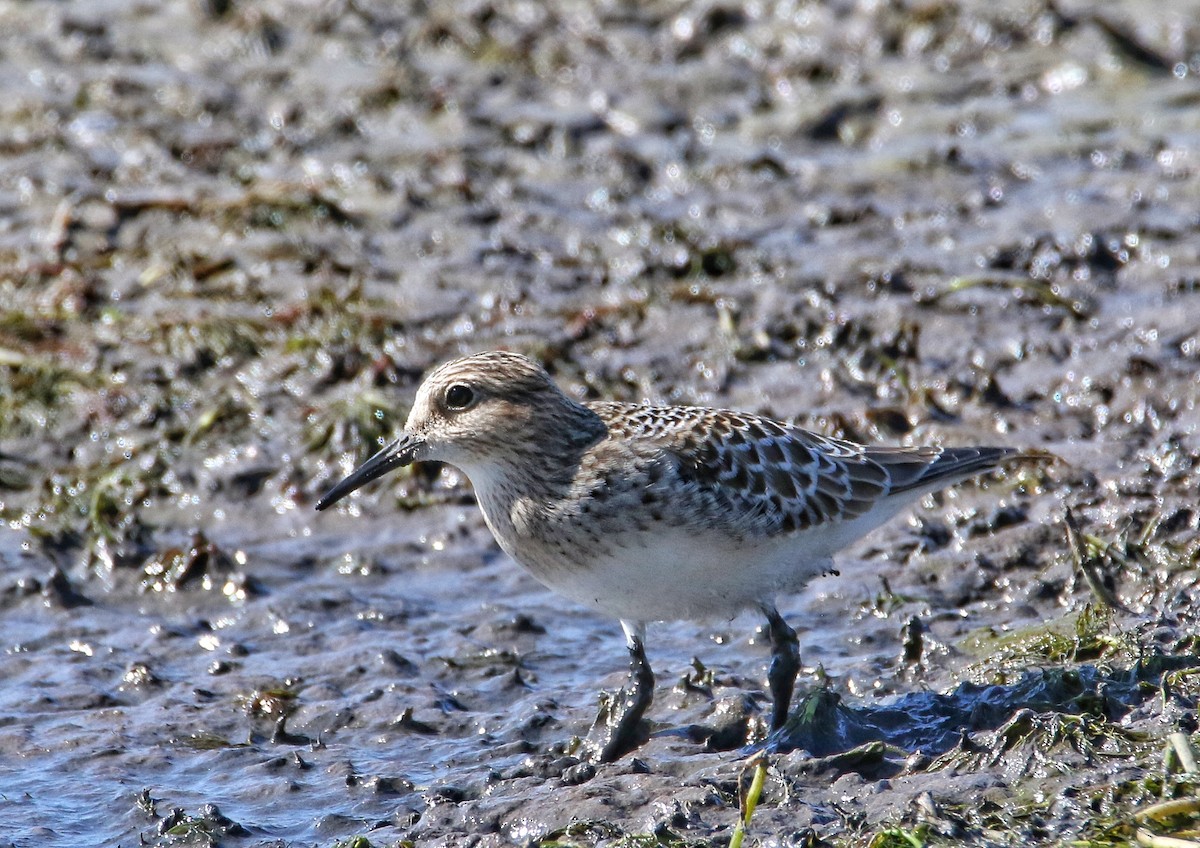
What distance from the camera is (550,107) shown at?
11898 millimetres

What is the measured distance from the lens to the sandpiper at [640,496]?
5805 millimetres

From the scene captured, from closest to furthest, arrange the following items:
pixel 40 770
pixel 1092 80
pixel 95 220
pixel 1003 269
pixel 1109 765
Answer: pixel 1109 765 < pixel 40 770 < pixel 1003 269 < pixel 95 220 < pixel 1092 80

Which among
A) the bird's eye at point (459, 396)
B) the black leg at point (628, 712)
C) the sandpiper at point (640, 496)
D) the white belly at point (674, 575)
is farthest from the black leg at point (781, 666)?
the bird's eye at point (459, 396)

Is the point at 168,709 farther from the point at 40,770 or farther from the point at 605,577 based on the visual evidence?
the point at 605,577

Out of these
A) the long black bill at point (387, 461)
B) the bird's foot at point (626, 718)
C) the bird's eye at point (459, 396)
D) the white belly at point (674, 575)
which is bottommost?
the bird's foot at point (626, 718)

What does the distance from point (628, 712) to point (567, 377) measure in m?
2.96

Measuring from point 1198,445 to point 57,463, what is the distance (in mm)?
5674

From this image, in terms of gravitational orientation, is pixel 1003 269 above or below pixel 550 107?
below

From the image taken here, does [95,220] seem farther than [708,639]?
Yes

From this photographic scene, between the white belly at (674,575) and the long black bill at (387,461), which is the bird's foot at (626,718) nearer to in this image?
the white belly at (674,575)

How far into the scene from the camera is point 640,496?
228 inches

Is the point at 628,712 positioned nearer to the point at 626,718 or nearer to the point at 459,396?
the point at 626,718

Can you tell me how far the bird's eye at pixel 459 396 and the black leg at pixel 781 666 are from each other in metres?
1.36

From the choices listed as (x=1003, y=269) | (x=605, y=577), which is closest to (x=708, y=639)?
(x=605, y=577)
